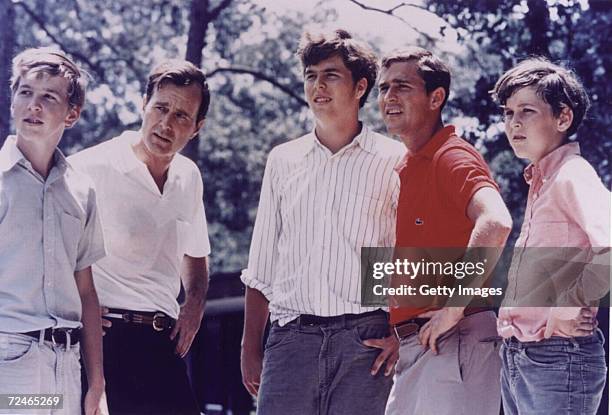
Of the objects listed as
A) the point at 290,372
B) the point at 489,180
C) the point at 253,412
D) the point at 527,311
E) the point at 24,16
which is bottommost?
the point at 253,412

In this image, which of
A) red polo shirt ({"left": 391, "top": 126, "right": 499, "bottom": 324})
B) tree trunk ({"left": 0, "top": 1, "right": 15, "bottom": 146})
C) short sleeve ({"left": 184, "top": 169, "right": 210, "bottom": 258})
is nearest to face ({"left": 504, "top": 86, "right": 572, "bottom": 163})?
red polo shirt ({"left": 391, "top": 126, "right": 499, "bottom": 324})

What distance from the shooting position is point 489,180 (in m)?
1.70

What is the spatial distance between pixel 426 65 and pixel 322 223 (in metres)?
0.39

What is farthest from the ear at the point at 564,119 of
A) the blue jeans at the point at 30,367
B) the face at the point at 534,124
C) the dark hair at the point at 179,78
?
the blue jeans at the point at 30,367

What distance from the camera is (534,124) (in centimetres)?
180

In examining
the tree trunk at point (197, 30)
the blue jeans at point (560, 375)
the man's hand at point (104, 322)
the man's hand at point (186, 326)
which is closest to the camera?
the blue jeans at point (560, 375)

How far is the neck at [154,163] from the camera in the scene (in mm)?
2123

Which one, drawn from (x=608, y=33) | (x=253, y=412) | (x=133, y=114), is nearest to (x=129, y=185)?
(x=133, y=114)

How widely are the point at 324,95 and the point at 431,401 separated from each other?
67cm

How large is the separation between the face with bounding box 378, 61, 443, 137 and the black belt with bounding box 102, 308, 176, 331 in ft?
2.19

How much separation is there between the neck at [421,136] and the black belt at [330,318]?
34cm

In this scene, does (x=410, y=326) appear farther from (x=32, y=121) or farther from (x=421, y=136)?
(x=32, y=121)

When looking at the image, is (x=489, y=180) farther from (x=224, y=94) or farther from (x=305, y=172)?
(x=224, y=94)

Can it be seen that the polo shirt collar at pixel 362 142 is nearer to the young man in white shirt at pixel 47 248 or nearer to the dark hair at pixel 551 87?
the dark hair at pixel 551 87
